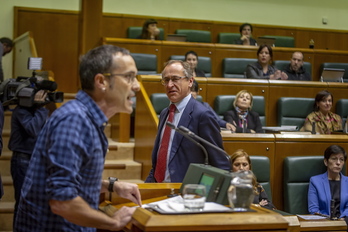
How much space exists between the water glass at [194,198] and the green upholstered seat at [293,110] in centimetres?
365

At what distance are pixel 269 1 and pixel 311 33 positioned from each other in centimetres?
81

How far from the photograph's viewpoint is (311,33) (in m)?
8.38

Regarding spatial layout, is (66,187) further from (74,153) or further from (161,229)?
(161,229)

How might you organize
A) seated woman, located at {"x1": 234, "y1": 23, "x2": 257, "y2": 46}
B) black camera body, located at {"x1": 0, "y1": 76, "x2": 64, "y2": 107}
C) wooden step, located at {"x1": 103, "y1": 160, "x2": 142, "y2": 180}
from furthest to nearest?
seated woman, located at {"x1": 234, "y1": 23, "x2": 257, "y2": 46} → wooden step, located at {"x1": 103, "y1": 160, "x2": 142, "y2": 180} → black camera body, located at {"x1": 0, "y1": 76, "x2": 64, "y2": 107}

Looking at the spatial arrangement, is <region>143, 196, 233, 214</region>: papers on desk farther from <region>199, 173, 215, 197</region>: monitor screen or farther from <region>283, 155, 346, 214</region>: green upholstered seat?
<region>283, 155, 346, 214</region>: green upholstered seat

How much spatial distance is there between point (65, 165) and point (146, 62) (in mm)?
4509

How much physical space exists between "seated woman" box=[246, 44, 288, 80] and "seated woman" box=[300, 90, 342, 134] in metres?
0.87

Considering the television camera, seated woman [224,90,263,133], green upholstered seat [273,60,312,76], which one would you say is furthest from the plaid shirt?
green upholstered seat [273,60,312,76]

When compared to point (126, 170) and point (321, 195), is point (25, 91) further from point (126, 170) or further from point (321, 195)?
point (321, 195)

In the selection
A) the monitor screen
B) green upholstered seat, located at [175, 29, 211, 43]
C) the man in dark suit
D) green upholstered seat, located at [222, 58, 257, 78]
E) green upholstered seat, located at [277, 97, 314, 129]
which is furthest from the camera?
green upholstered seat, located at [175, 29, 211, 43]

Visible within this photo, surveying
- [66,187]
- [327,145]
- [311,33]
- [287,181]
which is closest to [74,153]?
[66,187]

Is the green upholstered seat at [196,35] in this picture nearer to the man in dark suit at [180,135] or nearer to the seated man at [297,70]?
the seated man at [297,70]

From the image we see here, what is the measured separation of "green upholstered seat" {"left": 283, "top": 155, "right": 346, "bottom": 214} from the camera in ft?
12.5

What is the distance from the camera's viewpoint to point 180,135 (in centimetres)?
245
